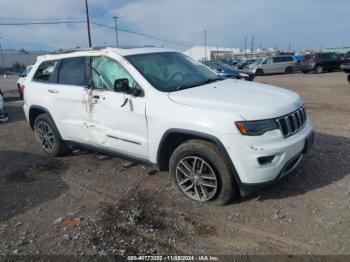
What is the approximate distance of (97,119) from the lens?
4.67 metres

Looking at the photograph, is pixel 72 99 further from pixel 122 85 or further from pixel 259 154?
pixel 259 154

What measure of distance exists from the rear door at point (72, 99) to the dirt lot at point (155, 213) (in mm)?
660

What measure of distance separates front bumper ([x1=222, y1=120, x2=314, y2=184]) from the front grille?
8 cm

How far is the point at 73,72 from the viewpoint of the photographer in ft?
16.8

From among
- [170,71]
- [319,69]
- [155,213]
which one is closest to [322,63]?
[319,69]

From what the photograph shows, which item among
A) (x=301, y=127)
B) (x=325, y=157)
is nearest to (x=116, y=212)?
(x=301, y=127)

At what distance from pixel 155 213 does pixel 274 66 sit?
26613 millimetres

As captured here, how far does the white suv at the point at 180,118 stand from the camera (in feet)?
11.3

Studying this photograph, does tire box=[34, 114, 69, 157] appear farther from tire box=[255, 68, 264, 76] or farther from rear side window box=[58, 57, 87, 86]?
tire box=[255, 68, 264, 76]

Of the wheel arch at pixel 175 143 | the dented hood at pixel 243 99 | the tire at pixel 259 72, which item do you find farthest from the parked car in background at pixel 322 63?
the wheel arch at pixel 175 143

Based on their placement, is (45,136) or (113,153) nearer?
(113,153)

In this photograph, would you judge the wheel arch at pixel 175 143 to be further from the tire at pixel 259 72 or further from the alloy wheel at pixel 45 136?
the tire at pixel 259 72

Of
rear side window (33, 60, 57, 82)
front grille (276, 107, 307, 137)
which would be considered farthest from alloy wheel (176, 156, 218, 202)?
rear side window (33, 60, 57, 82)

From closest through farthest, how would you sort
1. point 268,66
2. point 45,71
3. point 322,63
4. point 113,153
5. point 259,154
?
1. point 259,154
2. point 113,153
3. point 45,71
4. point 322,63
5. point 268,66
